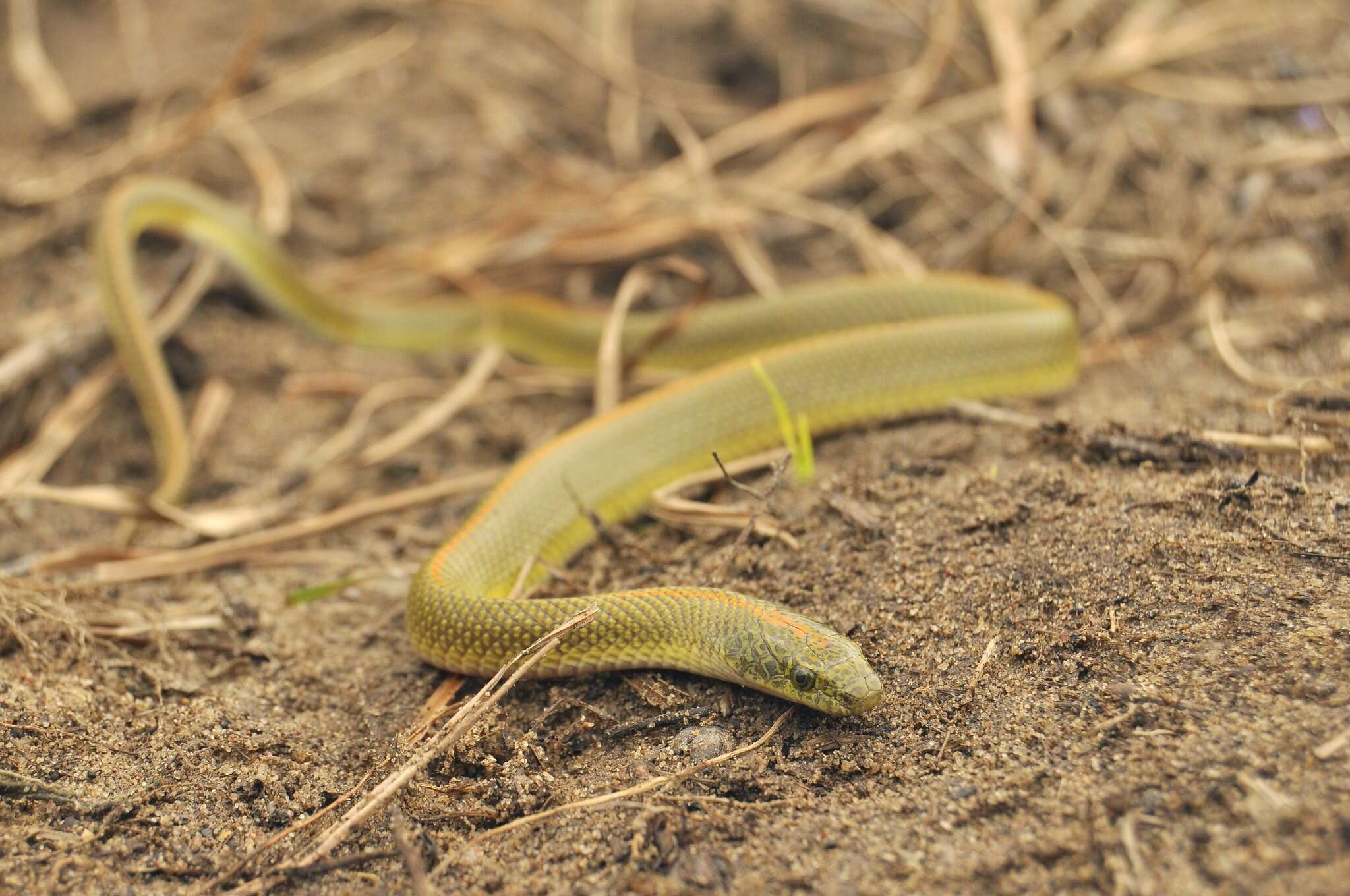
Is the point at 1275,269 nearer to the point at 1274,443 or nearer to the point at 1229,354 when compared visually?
the point at 1229,354

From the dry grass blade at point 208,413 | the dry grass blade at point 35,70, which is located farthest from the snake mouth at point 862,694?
the dry grass blade at point 35,70

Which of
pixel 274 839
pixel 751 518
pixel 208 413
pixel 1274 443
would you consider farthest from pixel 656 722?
pixel 208 413

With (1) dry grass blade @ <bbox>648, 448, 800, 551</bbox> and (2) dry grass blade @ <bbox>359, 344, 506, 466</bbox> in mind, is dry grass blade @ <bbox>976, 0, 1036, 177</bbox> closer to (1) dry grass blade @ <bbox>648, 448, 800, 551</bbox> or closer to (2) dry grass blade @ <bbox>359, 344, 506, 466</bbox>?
(1) dry grass blade @ <bbox>648, 448, 800, 551</bbox>

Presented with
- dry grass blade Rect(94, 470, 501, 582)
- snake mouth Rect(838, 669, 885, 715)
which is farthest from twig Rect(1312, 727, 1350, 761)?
dry grass blade Rect(94, 470, 501, 582)

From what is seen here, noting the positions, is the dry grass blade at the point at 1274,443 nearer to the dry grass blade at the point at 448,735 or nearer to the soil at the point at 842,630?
the soil at the point at 842,630

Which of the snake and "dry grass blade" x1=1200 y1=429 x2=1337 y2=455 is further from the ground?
"dry grass blade" x1=1200 y1=429 x2=1337 y2=455
